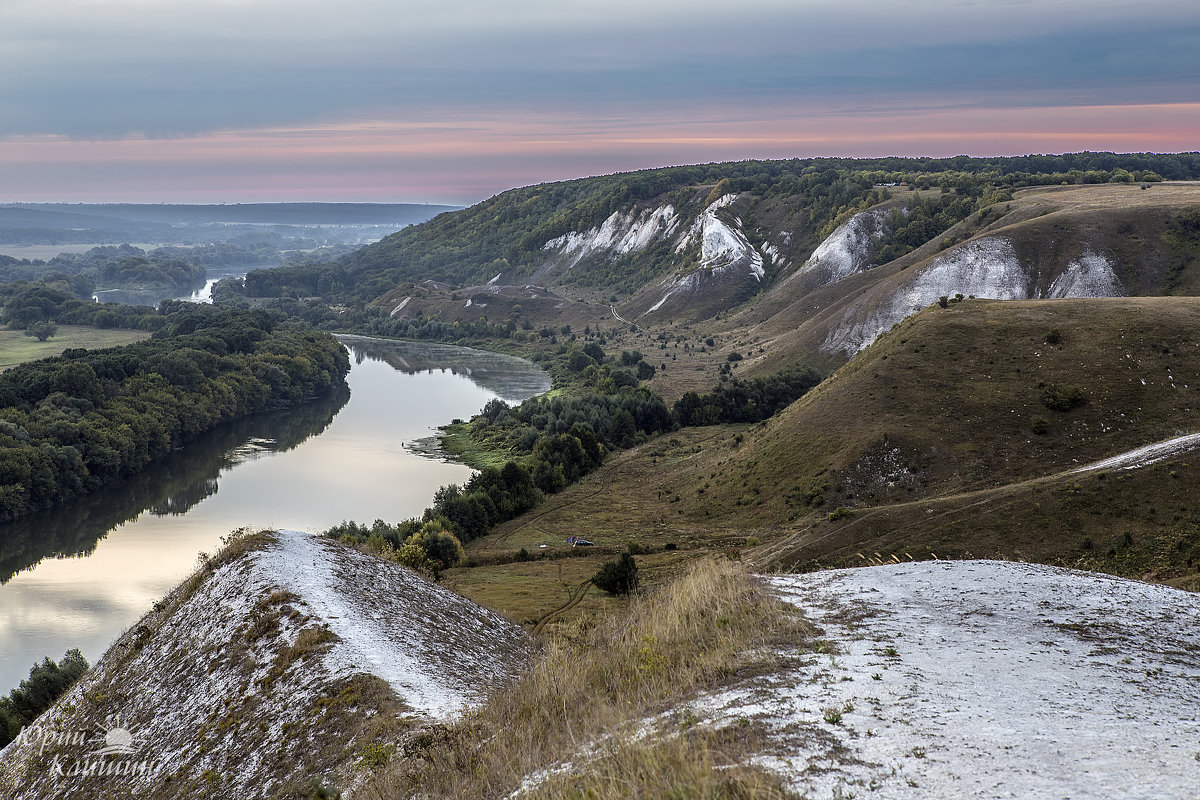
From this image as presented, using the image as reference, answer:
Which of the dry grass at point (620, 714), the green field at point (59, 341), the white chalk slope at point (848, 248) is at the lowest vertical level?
the green field at point (59, 341)

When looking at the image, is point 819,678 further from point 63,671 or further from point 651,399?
point 651,399

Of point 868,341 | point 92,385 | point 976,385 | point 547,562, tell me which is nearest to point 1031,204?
point 868,341

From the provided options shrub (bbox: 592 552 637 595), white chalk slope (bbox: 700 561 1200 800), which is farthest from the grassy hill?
white chalk slope (bbox: 700 561 1200 800)

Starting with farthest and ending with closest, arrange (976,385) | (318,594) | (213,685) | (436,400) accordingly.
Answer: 1. (436,400)
2. (976,385)
3. (318,594)
4. (213,685)

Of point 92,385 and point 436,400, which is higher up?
point 92,385

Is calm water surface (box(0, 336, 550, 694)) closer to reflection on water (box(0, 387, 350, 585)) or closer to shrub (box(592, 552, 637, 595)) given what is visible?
reflection on water (box(0, 387, 350, 585))

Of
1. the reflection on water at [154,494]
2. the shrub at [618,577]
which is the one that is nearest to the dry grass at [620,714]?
the shrub at [618,577]

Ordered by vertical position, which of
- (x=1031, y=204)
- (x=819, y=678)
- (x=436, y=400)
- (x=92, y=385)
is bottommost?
(x=436, y=400)

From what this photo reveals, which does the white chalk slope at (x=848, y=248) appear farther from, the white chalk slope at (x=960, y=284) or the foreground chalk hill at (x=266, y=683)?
the foreground chalk hill at (x=266, y=683)
